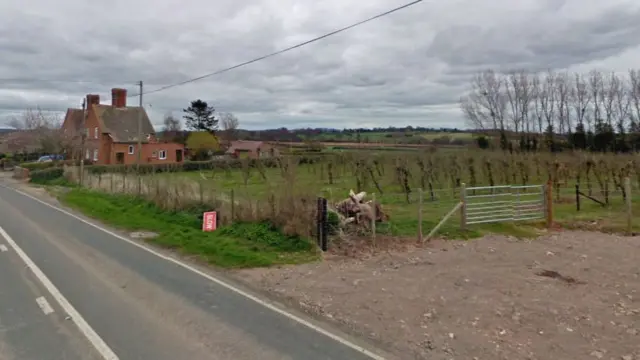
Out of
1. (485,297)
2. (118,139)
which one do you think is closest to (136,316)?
(485,297)

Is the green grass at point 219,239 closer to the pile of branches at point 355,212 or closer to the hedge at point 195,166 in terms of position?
the pile of branches at point 355,212

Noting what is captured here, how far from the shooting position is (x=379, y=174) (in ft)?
109

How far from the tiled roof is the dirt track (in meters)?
51.5

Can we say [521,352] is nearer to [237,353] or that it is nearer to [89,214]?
[237,353]

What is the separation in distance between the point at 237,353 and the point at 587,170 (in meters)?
24.0

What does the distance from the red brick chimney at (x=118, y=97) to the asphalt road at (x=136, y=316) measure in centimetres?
5657

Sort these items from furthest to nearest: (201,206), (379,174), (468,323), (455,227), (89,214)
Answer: (379,174) → (89,214) → (201,206) → (455,227) → (468,323)

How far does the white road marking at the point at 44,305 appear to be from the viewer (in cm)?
683

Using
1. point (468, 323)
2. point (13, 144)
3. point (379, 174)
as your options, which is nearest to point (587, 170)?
point (379, 174)

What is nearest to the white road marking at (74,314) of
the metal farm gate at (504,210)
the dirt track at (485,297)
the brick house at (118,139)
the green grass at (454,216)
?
the dirt track at (485,297)

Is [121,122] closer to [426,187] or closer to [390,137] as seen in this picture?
[390,137]

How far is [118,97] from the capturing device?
62.7 meters

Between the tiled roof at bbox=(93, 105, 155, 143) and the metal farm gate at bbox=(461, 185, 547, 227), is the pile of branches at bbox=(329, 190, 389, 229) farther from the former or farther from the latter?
the tiled roof at bbox=(93, 105, 155, 143)

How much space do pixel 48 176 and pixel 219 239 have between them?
1367 inches
